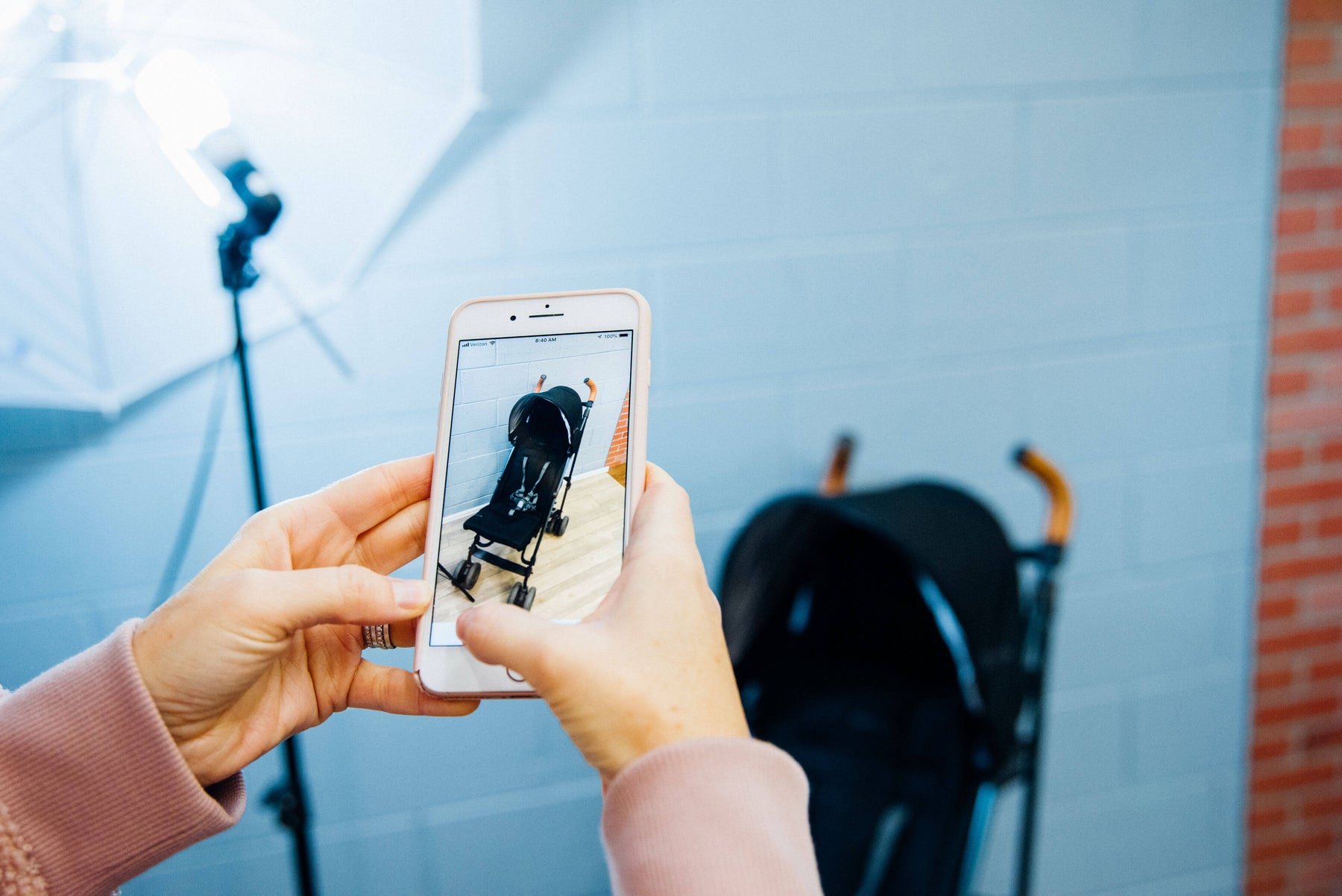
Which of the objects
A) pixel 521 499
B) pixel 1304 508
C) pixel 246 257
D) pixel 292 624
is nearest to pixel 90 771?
pixel 292 624

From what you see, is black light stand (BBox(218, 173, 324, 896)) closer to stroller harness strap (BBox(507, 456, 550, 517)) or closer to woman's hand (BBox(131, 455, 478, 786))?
woman's hand (BBox(131, 455, 478, 786))

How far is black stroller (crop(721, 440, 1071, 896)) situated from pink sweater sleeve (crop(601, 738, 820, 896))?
0.51 meters

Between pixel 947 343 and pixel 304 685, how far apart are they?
97 cm

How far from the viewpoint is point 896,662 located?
1.22 m

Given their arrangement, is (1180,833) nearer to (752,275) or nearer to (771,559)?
(771,559)

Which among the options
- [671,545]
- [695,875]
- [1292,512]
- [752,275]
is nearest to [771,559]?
[752,275]

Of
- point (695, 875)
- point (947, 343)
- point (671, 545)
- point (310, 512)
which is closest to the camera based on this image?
point (695, 875)

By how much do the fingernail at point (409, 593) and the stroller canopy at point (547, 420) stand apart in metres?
0.13

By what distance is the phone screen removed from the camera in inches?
25.4

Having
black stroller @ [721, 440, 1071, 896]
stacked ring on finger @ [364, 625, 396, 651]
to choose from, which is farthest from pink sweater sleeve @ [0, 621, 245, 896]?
black stroller @ [721, 440, 1071, 896]

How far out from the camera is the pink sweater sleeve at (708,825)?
0.47 m

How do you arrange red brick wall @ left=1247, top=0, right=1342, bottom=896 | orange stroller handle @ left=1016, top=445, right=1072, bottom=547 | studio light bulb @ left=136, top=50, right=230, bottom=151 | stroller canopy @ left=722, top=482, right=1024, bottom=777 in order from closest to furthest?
studio light bulb @ left=136, top=50, right=230, bottom=151
stroller canopy @ left=722, top=482, right=1024, bottom=777
orange stroller handle @ left=1016, top=445, right=1072, bottom=547
red brick wall @ left=1247, top=0, right=1342, bottom=896

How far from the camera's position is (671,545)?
1.96ft

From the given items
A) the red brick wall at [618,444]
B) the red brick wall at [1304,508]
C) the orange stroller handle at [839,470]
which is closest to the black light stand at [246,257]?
the red brick wall at [618,444]
